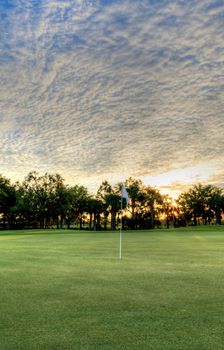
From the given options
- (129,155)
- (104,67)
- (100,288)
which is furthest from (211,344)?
(129,155)

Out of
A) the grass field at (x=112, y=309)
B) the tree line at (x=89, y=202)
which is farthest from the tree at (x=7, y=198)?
the grass field at (x=112, y=309)

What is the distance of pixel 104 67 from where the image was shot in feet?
110

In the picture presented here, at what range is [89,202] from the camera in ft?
379

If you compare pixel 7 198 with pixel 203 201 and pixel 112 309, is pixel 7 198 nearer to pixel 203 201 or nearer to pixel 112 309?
pixel 203 201

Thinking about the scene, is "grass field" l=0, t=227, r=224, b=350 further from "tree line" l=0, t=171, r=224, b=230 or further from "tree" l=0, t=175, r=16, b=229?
"tree" l=0, t=175, r=16, b=229

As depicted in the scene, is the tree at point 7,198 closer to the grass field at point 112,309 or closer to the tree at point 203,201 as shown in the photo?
the tree at point 203,201

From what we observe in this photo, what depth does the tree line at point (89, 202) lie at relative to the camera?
102688 millimetres

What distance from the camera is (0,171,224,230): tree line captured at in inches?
4043

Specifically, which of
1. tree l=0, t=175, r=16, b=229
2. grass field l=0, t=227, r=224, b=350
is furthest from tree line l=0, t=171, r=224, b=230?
grass field l=0, t=227, r=224, b=350

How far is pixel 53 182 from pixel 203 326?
103766mm

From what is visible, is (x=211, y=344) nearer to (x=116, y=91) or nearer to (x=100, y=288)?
(x=100, y=288)

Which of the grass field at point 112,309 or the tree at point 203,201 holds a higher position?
the tree at point 203,201

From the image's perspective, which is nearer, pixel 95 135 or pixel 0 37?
pixel 0 37

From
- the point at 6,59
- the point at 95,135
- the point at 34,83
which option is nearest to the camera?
the point at 6,59
